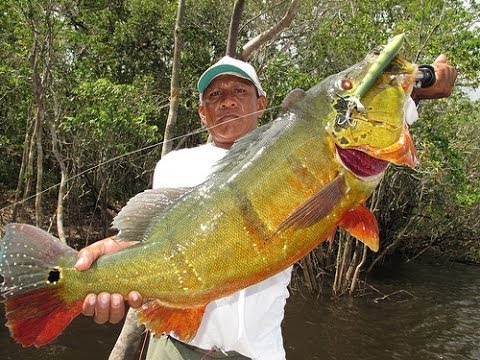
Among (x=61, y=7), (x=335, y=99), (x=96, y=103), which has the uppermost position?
(x=61, y=7)

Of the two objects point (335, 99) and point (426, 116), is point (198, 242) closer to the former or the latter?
point (335, 99)

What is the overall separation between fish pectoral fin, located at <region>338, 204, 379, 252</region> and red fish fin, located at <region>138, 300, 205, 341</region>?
2.52ft

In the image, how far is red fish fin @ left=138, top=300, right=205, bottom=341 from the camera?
2137mm

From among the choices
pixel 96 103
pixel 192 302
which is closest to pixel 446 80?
pixel 192 302

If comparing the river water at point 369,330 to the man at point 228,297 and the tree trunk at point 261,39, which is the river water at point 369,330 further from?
the man at point 228,297

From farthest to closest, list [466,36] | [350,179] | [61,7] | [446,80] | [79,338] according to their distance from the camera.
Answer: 1. [61,7]
2. [466,36]
3. [79,338]
4. [446,80]
5. [350,179]

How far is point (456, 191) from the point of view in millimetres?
12852

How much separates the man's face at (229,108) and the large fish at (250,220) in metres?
0.75

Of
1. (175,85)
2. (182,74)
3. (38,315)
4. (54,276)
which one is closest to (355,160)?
(54,276)

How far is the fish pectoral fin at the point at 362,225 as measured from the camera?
81.3 inches

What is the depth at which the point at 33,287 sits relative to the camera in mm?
2068

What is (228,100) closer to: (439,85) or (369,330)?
(439,85)

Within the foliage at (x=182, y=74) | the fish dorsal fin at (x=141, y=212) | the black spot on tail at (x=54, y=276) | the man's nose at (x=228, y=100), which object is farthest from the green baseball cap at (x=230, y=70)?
the foliage at (x=182, y=74)

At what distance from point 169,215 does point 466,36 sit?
36.4 ft
